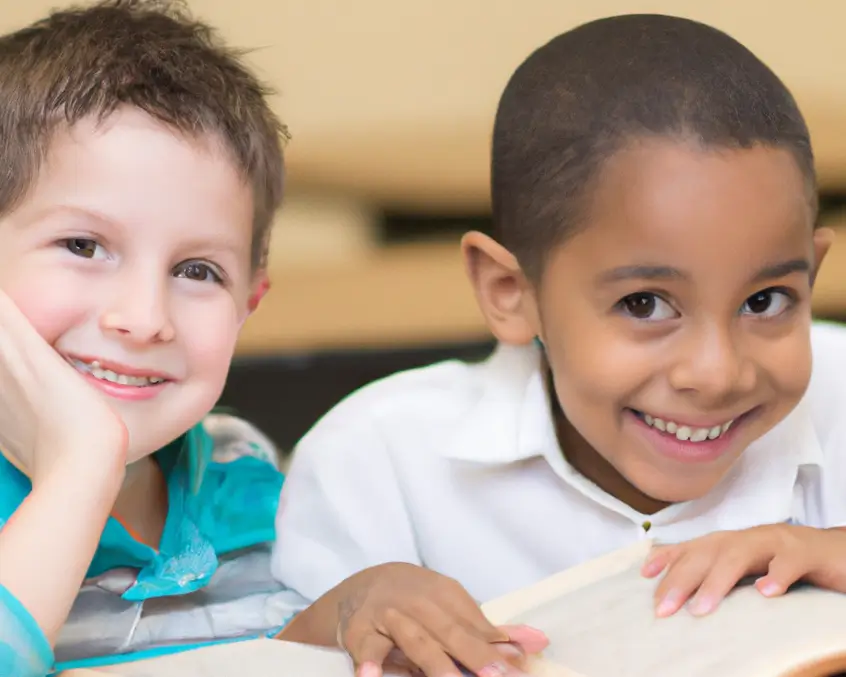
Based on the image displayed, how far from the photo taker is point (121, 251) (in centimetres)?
101

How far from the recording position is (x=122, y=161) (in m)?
1.00

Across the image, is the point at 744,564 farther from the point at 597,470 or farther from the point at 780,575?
the point at 597,470

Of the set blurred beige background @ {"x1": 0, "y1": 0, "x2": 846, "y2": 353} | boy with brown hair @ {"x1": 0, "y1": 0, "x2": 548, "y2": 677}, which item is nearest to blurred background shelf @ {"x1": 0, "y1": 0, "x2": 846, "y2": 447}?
blurred beige background @ {"x1": 0, "y1": 0, "x2": 846, "y2": 353}

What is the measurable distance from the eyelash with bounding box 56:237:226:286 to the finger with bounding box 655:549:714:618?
1.58ft

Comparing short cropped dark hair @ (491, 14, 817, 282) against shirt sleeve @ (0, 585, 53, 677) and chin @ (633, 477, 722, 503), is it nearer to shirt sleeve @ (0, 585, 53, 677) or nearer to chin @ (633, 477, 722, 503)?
chin @ (633, 477, 722, 503)

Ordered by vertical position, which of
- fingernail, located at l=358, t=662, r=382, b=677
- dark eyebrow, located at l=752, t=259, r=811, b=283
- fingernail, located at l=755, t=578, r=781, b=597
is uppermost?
dark eyebrow, located at l=752, t=259, r=811, b=283

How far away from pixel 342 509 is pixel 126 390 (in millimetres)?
304

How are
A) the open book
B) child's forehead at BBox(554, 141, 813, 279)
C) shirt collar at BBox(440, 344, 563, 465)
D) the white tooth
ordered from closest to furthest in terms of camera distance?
1. the open book
2. child's forehead at BBox(554, 141, 813, 279)
3. the white tooth
4. shirt collar at BBox(440, 344, 563, 465)

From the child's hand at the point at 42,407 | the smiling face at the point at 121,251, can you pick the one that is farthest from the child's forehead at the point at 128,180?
the child's hand at the point at 42,407

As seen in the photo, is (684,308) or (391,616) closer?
(391,616)

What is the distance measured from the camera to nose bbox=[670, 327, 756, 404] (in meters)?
1.00

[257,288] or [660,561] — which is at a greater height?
[257,288]

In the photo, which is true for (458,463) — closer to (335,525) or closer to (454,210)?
(335,525)

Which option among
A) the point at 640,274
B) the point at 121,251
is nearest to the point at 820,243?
the point at 640,274
